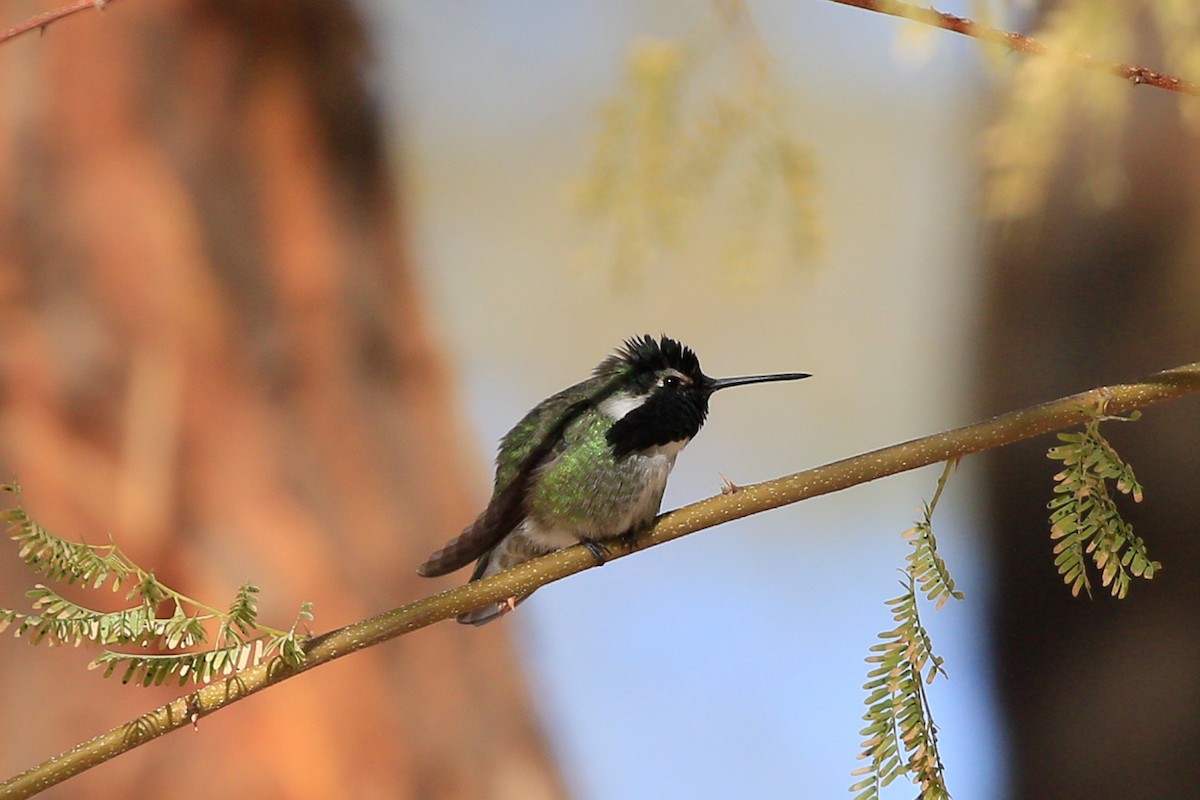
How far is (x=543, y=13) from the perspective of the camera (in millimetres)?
1530

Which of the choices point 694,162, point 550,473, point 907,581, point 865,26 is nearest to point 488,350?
point 865,26

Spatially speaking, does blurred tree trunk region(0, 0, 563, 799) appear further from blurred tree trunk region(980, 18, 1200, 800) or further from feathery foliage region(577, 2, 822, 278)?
feathery foliage region(577, 2, 822, 278)

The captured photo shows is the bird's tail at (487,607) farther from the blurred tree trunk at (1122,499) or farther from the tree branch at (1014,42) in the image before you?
the blurred tree trunk at (1122,499)

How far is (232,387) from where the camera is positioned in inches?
49.3

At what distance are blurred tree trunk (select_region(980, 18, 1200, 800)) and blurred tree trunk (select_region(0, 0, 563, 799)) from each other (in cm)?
59

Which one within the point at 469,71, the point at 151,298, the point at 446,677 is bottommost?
the point at 446,677

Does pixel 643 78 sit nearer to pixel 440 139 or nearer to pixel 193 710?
pixel 193 710

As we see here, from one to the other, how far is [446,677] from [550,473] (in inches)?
25.9

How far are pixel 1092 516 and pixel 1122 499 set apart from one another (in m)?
0.67

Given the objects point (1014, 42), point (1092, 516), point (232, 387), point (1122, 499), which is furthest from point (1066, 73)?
point (232, 387)

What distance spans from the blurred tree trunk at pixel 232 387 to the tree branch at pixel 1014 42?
0.99 meters

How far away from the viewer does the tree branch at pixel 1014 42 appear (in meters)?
0.37

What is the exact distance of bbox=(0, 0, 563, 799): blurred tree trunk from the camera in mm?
1138

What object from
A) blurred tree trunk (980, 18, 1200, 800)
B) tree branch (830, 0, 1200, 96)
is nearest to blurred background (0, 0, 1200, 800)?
blurred tree trunk (980, 18, 1200, 800)
